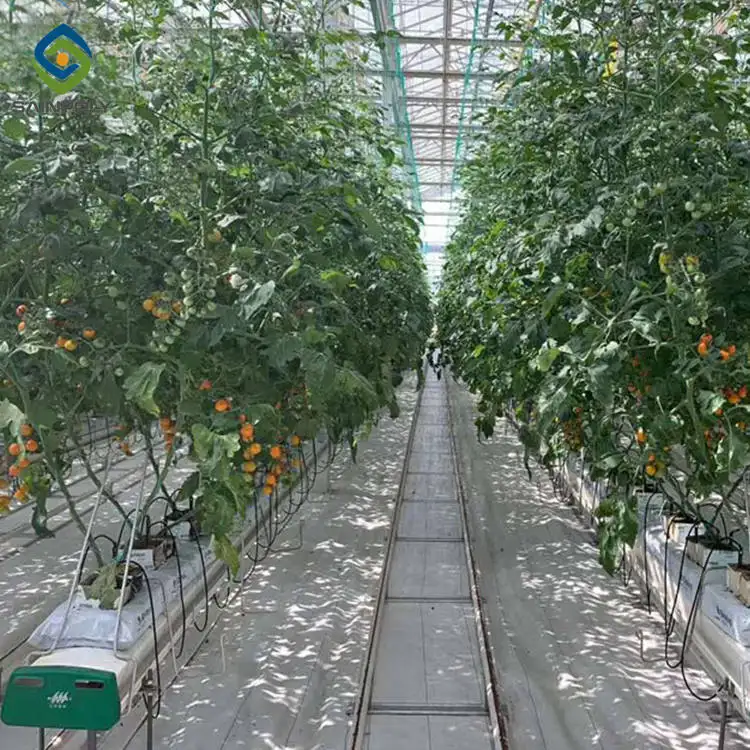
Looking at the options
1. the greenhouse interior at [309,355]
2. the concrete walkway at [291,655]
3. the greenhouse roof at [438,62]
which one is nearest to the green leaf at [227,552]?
the greenhouse interior at [309,355]

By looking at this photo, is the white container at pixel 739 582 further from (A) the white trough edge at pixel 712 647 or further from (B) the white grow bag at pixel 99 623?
(B) the white grow bag at pixel 99 623

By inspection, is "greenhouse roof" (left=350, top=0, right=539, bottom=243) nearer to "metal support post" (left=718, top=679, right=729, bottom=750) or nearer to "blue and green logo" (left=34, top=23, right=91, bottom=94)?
"blue and green logo" (left=34, top=23, right=91, bottom=94)

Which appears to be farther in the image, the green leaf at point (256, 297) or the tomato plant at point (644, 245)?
the tomato plant at point (644, 245)

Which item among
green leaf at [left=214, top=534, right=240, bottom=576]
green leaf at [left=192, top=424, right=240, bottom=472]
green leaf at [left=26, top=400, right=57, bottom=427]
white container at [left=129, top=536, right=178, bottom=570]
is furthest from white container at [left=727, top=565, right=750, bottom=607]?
green leaf at [left=26, top=400, right=57, bottom=427]

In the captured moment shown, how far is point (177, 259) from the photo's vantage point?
7.43 feet

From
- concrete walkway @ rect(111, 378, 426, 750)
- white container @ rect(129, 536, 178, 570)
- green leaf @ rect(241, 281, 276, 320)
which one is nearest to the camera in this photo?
green leaf @ rect(241, 281, 276, 320)

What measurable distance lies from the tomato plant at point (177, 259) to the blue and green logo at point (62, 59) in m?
0.24

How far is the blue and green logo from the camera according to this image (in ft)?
5.95

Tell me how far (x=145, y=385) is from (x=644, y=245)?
1854 millimetres

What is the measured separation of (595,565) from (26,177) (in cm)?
356

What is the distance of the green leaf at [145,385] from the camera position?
6.27 ft

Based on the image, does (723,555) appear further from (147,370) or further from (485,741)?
(147,370)

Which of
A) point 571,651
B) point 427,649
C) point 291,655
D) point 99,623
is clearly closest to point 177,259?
point 99,623
